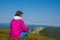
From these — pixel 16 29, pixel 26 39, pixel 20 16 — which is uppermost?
pixel 20 16

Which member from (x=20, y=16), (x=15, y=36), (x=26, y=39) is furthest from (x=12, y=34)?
(x=26, y=39)

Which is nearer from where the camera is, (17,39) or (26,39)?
(17,39)

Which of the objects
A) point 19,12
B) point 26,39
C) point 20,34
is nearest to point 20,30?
point 20,34

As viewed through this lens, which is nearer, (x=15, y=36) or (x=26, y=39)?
(x=15, y=36)

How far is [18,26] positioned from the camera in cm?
1365

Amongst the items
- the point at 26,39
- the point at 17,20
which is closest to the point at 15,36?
the point at 17,20

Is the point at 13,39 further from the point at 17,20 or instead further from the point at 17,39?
the point at 17,20

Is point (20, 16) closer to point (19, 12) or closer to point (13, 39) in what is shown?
point (19, 12)

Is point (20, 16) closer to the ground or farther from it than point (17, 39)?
farther from it

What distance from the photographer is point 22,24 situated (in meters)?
13.4

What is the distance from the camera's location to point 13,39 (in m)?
13.5

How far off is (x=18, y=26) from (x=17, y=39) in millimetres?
920

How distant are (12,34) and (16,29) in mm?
452

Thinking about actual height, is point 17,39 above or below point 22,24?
below
